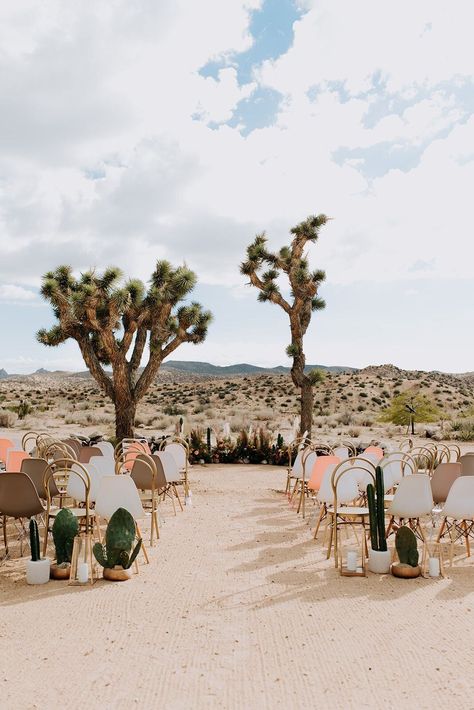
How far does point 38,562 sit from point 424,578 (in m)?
3.48

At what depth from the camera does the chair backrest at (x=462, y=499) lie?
6191 mm

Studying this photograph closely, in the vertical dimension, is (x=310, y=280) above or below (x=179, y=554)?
above

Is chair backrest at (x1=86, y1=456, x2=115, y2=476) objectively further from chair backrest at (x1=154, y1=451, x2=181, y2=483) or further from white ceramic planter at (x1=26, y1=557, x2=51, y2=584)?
white ceramic planter at (x1=26, y1=557, x2=51, y2=584)

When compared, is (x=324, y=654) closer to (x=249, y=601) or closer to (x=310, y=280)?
(x=249, y=601)

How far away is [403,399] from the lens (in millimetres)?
26203

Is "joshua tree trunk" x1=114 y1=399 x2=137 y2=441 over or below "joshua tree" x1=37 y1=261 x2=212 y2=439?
below

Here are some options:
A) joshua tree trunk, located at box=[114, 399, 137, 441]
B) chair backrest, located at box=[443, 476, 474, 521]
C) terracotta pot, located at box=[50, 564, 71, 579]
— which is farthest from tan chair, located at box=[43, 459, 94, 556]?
joshua tree trunk, located at box=[114, 399, 137, 441]

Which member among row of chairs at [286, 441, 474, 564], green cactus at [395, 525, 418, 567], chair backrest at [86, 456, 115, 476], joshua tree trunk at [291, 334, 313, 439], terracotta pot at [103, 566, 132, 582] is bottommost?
terracotta pot at [103, 566, 132, 582]

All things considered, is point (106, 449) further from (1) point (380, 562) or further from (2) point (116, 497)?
(1) point (380, 562)

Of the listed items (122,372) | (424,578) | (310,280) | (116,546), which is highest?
(310,280)

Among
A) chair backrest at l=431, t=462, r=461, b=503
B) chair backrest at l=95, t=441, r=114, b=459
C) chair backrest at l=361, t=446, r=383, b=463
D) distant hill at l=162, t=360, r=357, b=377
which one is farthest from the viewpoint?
distant hill at l=162, t=360, r=357, b=377

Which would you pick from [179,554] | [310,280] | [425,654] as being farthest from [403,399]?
[425,654]

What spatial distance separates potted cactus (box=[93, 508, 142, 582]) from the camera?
5.69 m

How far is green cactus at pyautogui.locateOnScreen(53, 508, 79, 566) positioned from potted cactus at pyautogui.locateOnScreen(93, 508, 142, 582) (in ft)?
1.05
